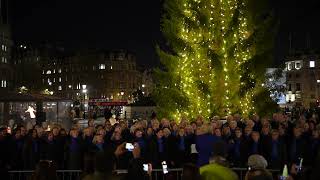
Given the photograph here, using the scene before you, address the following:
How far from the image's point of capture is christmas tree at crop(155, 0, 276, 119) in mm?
27438

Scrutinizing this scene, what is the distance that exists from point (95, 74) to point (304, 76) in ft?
192

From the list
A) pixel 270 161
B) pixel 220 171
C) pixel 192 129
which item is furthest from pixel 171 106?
pixel 220 171

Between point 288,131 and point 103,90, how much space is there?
12894 cm

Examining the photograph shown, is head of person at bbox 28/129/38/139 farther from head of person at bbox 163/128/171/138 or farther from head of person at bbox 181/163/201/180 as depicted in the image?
head of person at bbox 181/163/201/180

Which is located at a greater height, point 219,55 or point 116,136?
point 219,55

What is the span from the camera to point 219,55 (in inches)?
1072

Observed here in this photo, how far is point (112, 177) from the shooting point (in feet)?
20.1

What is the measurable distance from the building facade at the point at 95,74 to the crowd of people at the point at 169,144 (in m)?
122

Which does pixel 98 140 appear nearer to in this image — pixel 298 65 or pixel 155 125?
pixel 155 125

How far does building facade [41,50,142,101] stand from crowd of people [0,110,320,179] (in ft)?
401

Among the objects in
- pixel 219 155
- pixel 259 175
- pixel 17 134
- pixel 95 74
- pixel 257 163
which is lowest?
pixel 259 175

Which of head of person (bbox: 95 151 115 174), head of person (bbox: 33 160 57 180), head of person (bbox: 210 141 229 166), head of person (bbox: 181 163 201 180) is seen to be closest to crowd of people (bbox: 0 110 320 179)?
head of person (bbox: 33 160 57 180)

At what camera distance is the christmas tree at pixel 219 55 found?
27438 mm

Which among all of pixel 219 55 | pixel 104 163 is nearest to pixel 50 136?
pixel 104 163
